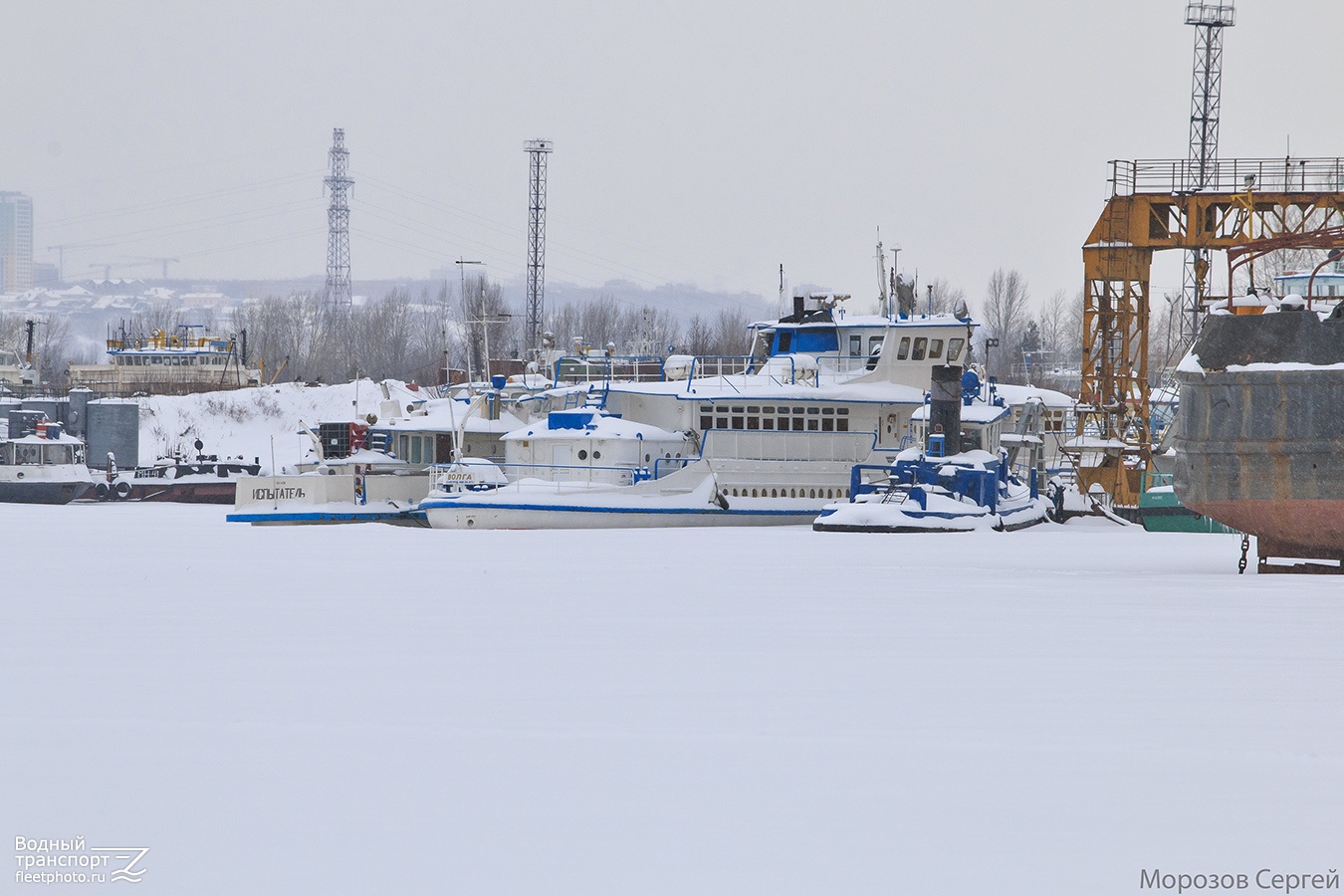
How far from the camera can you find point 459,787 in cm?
557

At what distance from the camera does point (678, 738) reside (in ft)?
21.0

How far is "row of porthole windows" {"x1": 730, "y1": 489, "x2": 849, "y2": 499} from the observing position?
31.4 m

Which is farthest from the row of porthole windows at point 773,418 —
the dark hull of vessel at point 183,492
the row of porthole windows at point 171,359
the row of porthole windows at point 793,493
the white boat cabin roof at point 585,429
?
the row of porthole windows at point 171,359

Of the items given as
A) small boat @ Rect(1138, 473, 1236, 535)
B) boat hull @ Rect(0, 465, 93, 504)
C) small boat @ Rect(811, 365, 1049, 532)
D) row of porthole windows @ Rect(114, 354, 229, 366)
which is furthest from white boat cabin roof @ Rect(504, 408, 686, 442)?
row of porthole windows @ Rect(114, 354, 229, 366)

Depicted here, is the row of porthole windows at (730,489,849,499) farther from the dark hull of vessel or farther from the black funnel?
the dark hull of vessel

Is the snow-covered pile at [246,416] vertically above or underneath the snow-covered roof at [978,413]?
underneath

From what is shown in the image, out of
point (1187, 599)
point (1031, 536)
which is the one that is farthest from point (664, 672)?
point (1031, 536)

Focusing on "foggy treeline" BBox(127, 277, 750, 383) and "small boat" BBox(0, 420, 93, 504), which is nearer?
"small boat" BBox(0, 420, 93, 504)

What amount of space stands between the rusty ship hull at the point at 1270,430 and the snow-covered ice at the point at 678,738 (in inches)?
93.3

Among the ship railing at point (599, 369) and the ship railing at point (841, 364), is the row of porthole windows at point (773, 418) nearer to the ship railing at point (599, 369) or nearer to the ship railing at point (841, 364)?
the ship railing at point (841, 364)

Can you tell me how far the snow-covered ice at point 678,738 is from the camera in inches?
192

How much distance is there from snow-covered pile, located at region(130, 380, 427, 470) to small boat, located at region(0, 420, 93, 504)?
19130 millimetres

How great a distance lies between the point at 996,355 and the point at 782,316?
72.0 m

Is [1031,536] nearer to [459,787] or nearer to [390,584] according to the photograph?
[390,584]
